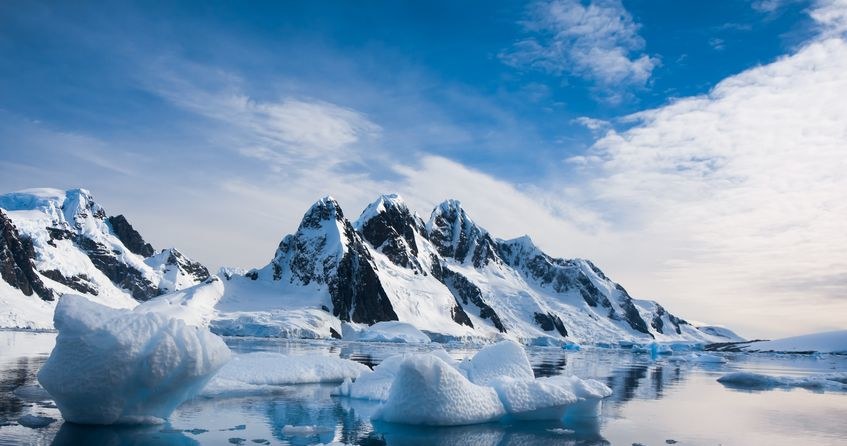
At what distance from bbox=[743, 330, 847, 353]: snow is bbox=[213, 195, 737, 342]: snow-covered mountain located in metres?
42.0

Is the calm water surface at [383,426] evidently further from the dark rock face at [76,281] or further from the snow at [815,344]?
the dark rock face at [76,281]

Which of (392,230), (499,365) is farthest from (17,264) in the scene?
(499,365)

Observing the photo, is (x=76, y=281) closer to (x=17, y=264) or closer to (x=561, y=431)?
(x=17, y=264)

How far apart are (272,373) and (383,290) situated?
108m

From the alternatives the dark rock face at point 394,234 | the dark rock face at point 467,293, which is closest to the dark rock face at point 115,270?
the dark rock face at point 394,234

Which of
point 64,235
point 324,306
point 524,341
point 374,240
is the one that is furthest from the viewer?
point 64,235

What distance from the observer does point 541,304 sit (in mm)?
174750

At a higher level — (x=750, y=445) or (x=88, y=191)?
(x=88, y=191)

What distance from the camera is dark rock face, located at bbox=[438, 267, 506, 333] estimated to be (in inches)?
6093

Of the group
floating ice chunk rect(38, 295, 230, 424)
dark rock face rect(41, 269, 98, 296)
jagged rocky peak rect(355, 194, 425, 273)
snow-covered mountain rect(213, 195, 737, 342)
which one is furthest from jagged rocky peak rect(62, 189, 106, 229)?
floating ice chunk rect(38, 295, 230, 424)

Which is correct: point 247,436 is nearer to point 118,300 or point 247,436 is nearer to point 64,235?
point 118,300

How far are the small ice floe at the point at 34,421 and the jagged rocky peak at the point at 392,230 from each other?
462 feet

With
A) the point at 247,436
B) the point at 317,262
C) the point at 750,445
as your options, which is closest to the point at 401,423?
the point at 247,436

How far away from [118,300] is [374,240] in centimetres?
6931
